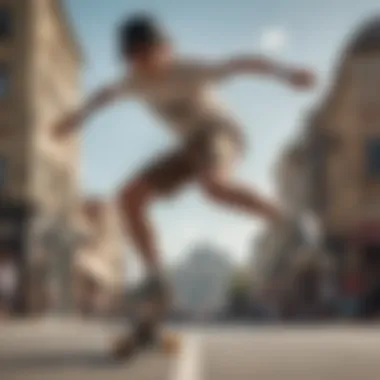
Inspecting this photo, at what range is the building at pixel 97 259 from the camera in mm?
36469

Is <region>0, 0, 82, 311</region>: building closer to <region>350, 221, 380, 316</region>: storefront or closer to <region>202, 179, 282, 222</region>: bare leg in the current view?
<region>350, 221, 380, 316</region>: storefront

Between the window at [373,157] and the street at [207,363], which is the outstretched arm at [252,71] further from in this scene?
the window at [373,157]

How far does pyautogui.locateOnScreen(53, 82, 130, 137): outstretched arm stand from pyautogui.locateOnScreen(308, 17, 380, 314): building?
24328mm

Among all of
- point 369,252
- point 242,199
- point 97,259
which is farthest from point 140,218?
point 97,259

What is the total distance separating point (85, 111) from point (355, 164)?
2648 centimetres

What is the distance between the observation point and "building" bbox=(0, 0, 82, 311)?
29.8 metres

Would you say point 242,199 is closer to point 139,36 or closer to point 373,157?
point 139,36

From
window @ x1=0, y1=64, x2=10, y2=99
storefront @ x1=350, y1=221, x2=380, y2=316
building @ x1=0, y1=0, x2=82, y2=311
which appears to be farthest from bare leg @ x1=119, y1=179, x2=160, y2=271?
window @ x1=0, y1=64, x2=10, y2=99

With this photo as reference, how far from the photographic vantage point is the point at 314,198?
117ft

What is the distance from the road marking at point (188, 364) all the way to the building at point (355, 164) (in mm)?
24019

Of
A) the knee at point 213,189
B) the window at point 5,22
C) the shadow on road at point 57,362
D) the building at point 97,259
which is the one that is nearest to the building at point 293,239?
the knee at point 213,189

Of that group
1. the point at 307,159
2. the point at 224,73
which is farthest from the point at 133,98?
the point at 307,159

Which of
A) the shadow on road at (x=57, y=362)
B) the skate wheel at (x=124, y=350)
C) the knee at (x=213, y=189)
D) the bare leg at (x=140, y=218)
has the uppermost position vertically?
the knee at (x=213, y=189)

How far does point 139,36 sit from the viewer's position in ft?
14.9
